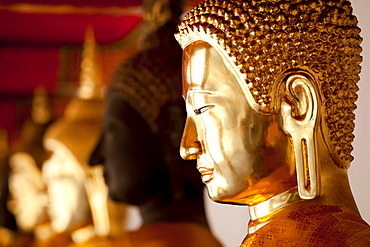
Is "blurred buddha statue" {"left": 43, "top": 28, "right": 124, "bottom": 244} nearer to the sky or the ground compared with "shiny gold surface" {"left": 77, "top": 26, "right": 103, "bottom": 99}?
nearer to the ground

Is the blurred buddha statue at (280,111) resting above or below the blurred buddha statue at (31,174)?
above

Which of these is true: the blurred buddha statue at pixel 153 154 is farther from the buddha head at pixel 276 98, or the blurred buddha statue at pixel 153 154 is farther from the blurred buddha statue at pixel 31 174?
the blurred buddha statue at pixel 31 174

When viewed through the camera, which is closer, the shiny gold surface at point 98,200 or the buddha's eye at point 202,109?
the buddha's eye at point 202,109

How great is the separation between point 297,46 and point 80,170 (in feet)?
4.56

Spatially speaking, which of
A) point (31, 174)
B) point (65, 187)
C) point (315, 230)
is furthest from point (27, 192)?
point (315, 230)

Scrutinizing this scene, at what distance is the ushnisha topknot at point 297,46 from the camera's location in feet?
3.72

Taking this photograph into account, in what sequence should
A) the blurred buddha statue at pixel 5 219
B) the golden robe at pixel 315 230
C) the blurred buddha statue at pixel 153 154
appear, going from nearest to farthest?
1. the golden robe at pixel 315 230
2. the blurred buddha statue at pixel 153 154
3. the blurred buddha statue at pixel 5 219

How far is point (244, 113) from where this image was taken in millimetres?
1146

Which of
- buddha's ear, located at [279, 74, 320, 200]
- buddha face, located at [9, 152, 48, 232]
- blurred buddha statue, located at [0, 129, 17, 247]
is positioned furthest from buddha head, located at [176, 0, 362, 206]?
blurred buddha statue, located at [0, 129, 17, 247]

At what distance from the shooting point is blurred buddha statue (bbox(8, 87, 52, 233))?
9.93 ft

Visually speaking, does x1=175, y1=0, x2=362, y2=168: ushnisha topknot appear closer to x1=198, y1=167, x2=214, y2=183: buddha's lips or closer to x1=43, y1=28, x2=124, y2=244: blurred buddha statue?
x1=198, y1=167, x2=214, y2=183: buddha's lips

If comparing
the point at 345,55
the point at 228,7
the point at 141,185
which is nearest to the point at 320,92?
the point at 345,55

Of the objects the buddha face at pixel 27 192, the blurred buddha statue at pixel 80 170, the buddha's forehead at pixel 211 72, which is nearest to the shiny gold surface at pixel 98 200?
the blurred buddha statue at pixel 80 170

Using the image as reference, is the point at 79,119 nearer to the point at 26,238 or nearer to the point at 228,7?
the point at 26,238
